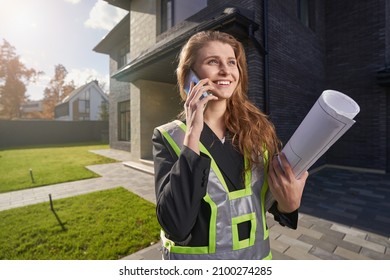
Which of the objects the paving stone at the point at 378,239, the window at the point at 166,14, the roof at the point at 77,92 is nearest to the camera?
the paving stone at the point at 378,239

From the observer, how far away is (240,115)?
140cm

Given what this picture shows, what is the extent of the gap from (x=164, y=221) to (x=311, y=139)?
722mm

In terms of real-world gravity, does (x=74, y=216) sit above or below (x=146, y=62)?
below

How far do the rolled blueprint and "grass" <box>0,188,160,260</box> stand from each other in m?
3.15

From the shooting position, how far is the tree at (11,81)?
89.2 feet

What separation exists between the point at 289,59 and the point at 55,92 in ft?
135

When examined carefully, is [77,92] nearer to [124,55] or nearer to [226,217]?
[124,55]

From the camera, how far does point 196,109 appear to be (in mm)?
1017

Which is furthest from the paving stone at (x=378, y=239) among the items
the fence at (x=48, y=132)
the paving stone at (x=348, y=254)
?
the fence at (x=48, y=132)

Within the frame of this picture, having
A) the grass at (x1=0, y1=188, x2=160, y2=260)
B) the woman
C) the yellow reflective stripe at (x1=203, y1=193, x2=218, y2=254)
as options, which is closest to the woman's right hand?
the woman

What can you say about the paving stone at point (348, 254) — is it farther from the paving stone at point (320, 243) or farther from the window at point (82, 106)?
the window at point (82, 106)

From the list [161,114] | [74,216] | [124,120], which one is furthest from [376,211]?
[124,120]

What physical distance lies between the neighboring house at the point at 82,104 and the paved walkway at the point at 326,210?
3147 centimetres
